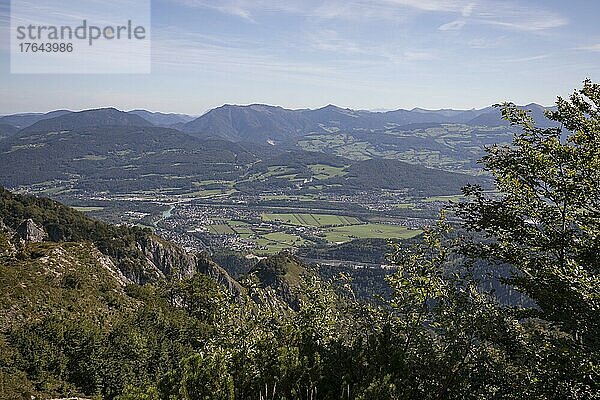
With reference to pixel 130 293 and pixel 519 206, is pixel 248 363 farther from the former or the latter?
pixel 130 293

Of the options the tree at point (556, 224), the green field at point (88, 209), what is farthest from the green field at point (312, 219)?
the tree at point (556, 224)

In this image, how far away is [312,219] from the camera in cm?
17362

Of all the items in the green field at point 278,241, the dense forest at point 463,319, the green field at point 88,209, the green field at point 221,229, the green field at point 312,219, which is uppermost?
the dense forest at point 463,319

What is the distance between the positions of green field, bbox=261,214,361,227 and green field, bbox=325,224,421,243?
7641mm

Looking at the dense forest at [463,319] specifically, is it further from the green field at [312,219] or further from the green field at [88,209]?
the green field at [88,209]

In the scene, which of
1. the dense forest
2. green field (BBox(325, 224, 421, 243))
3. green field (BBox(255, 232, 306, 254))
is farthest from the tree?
green field (BBox(325, 224, 421, 243))

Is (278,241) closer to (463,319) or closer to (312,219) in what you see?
(312,219)

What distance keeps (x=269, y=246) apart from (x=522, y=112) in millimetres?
121518

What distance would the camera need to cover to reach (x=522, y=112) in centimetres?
1071

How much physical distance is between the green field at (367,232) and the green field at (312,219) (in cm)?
764

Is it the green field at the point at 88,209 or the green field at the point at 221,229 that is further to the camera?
the green field at the point at 88,209

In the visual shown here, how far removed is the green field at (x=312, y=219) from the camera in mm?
167087

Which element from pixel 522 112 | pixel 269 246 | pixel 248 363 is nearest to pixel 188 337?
pixel 248 363

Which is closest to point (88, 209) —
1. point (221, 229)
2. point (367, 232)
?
point (221, 229)
